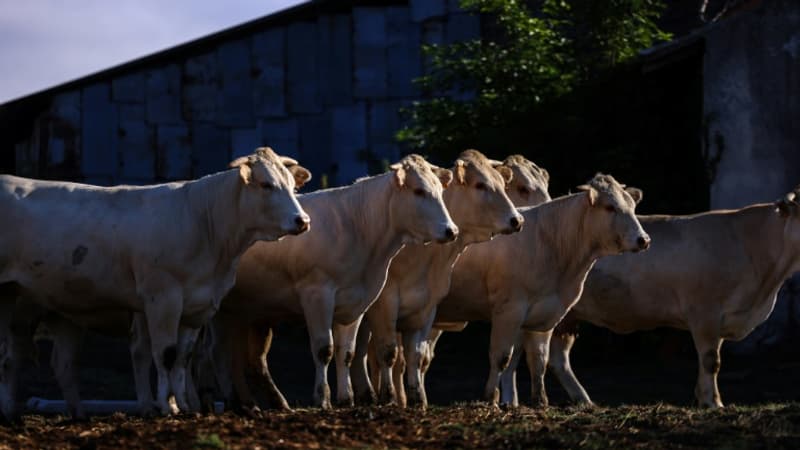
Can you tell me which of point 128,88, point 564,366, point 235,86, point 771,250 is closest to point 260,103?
point 235,86

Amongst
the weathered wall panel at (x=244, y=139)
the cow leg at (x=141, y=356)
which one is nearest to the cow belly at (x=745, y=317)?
the cow leg at (x=141, y=356)

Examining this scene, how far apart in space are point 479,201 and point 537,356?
6.87 feet

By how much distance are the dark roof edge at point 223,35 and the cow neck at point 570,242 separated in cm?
1530

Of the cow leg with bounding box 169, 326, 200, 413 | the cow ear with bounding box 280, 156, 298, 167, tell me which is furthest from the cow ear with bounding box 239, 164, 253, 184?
the cow leg with bounding box 169, 326, 200, 413

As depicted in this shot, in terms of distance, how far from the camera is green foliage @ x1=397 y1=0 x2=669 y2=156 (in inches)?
1014

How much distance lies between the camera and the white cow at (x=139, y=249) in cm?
1367

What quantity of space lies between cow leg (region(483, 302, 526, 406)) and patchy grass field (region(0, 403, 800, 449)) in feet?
9.74

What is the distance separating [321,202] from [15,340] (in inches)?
127

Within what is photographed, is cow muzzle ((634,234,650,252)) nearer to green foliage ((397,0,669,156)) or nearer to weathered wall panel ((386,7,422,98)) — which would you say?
green foliage ((397,0,669,156))

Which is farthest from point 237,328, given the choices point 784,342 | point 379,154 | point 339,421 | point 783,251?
point 379,154

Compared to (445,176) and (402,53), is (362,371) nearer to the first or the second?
(445,176)

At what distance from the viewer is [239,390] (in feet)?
52.7

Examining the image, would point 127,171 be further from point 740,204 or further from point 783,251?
point 783,251

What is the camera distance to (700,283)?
17703 millimetres
